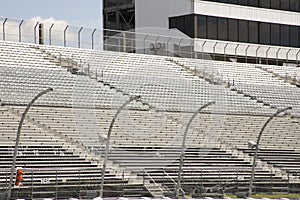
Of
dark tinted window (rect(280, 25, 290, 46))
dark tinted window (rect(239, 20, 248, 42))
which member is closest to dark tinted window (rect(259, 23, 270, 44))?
dark tinted window (rect(280, 25, 290, 46))

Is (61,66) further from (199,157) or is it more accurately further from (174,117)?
(199,157)

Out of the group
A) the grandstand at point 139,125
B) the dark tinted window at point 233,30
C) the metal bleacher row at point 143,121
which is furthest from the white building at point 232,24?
the metal bleacher row at point 143,121

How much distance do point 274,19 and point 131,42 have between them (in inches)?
489

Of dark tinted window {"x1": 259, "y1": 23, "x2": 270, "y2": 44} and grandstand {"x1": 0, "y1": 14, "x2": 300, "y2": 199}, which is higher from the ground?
dark tinted window {"x1": 259, "y1": 23, "x2": 270, "y2": 44}

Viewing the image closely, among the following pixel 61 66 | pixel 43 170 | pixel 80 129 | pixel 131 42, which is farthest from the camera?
pixel 131 42

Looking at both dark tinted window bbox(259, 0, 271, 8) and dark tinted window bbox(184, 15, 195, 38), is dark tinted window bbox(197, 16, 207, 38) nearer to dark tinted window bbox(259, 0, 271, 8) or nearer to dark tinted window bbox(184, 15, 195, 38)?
dark tinted window bbox(184, 15, 195, 38)

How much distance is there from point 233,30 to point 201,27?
2.89m

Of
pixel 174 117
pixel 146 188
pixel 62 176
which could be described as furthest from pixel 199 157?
pixel 62 176

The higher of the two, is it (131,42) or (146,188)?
(131,42)

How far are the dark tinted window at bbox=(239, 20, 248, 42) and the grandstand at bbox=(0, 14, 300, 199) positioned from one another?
101 inches

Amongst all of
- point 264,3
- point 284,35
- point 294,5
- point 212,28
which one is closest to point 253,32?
point 264,3

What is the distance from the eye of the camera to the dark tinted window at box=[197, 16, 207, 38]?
61.8 metres

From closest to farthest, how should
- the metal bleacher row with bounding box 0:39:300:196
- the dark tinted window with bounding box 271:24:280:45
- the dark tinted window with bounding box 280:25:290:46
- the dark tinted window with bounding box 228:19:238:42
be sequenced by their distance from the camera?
the metal bleacher row with bounding box 0:39:300:196, the dark tinted window with bounding box 228:19:238:42, the dark tinted window with bounding box 271:24:280:45, the dark tinted window with bounding box 280:25:290:46

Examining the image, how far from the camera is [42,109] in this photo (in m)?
46.6
